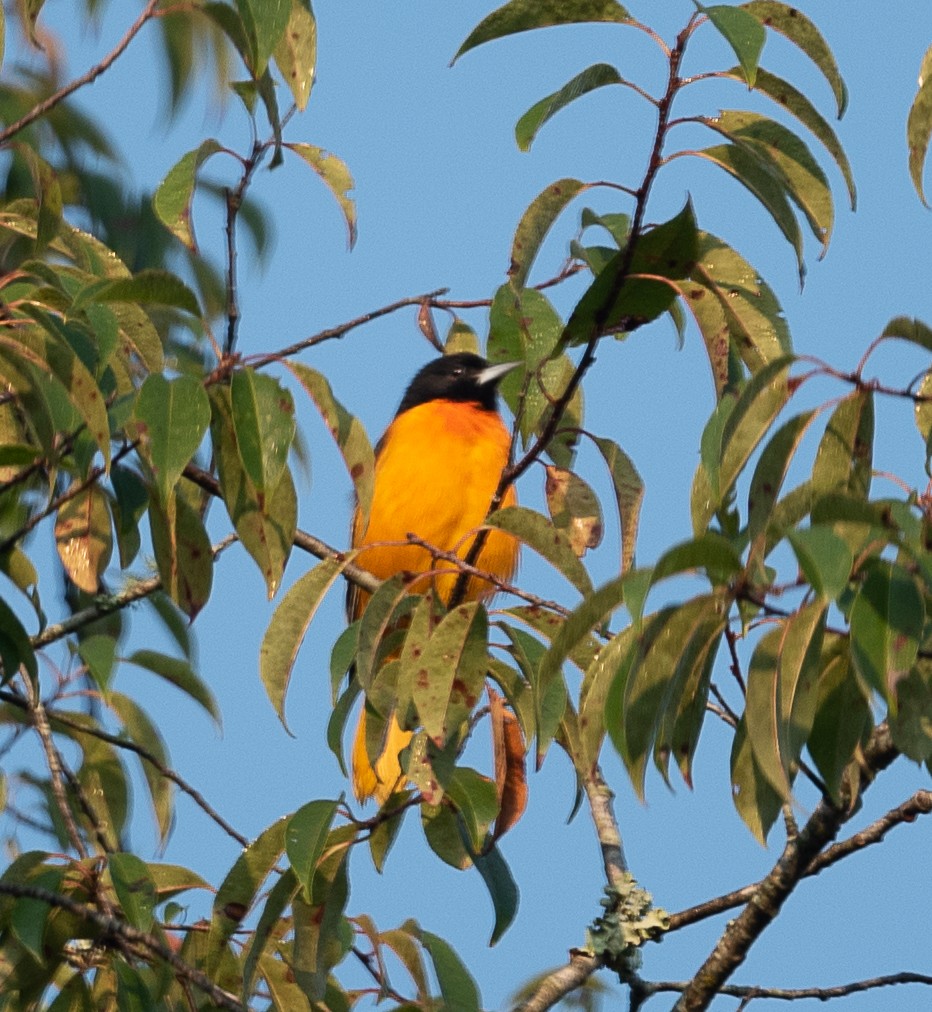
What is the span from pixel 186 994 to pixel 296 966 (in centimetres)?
19

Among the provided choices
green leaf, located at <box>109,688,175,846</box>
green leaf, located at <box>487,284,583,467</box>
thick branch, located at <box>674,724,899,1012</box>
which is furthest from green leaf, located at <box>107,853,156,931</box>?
green leaf, located at <box>487,284,583,467</box>

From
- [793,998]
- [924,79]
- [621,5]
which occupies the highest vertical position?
[621,5]

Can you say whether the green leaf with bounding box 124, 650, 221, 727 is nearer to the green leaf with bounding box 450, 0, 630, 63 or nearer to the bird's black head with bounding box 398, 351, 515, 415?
the green leaf with bounding box 450, 0, 630, 63

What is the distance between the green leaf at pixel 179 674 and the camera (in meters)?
2.77

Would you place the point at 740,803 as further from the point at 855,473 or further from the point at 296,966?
the point at 296,966

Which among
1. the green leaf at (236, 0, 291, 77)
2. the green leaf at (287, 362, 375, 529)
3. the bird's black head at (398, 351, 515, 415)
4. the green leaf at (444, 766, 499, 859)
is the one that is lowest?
the green leaf at (444, 766, 499, 859)

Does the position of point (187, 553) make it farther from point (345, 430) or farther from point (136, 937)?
point (136, 937)

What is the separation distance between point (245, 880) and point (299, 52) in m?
1.23

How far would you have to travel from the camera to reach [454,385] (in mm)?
5059

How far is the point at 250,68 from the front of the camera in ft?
6.67

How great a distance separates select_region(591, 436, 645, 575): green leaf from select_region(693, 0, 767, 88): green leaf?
777 mm

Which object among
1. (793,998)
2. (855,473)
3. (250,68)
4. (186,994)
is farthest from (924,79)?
(186,994)

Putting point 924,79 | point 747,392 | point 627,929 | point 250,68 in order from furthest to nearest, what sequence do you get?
point 627,929 → point 250,68 → point 924,79 → point 747,392

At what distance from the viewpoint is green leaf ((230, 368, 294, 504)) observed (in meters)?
1.94
